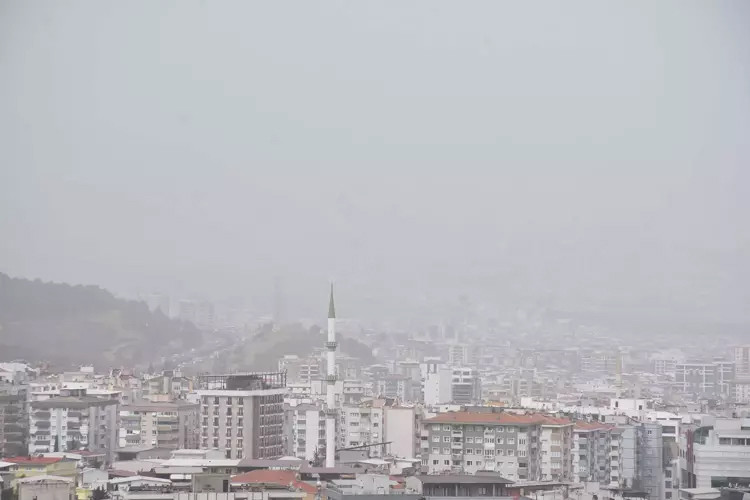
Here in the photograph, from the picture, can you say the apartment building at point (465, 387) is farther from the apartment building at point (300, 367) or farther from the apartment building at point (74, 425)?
the apartment building at point (74, 425)

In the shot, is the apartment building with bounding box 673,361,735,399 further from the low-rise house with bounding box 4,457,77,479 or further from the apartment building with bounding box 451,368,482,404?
the low-rise house with bounding box 4,457,77,479

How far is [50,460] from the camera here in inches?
1063

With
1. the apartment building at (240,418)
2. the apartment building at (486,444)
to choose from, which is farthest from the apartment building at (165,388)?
the apartment building at (486,444)

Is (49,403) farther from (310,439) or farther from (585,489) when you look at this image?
(585,489)

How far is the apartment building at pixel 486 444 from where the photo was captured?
33406 mm

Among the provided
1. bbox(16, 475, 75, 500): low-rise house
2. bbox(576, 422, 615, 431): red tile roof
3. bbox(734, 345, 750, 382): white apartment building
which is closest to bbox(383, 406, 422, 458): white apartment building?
bbox(576, 422, 615, 431): red tile roof

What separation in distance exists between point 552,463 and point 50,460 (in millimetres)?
9966

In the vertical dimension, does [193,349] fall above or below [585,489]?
above

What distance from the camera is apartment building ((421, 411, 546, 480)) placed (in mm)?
33406

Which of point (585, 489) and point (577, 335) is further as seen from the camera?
point (577, 335)

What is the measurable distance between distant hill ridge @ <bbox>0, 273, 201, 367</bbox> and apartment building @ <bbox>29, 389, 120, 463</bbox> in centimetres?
2276

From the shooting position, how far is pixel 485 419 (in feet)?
112

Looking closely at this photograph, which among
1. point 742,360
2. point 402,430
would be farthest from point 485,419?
point 742,360

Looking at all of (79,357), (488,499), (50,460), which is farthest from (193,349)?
(488,499)
